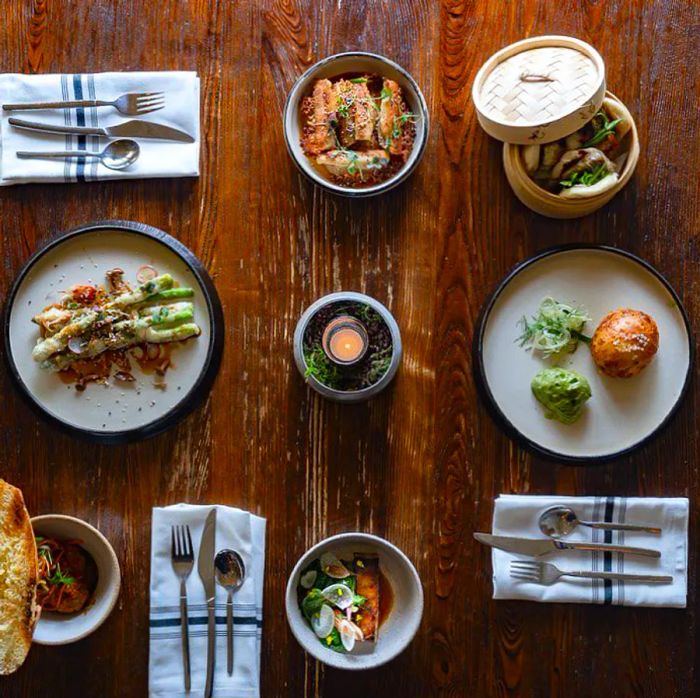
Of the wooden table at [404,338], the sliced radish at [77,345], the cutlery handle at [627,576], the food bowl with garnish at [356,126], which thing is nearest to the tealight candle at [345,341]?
the wooden table at [404,338]

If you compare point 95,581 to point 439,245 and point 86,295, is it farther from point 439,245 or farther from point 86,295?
point 439,245

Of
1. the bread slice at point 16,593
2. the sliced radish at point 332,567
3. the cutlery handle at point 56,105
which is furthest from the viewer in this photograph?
the cutlery handle at point 56,105

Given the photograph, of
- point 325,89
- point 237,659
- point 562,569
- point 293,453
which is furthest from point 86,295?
point 562,569

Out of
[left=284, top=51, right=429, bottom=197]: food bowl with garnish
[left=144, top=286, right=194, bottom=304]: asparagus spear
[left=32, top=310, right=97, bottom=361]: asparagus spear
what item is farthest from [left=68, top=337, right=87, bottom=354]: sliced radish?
[left=284, top=51, right=429, bottom=197]: food bowl with garnish

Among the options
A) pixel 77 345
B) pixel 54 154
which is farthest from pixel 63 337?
pixel 54 154

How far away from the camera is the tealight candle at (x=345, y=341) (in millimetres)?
1494

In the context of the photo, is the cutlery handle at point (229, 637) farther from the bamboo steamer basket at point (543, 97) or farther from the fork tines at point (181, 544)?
the bamboo steamer basket at point (543, 97)

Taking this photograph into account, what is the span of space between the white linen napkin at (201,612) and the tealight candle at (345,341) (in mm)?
380

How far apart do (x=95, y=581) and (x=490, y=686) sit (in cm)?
82

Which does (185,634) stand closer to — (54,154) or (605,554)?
(605,554)

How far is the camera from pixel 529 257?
5.28 ft

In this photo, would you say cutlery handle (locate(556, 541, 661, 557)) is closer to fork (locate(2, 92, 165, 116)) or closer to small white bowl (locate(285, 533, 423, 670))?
small white bowl (locate(285, 533, 423, 670))

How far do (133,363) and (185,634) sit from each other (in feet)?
1.79

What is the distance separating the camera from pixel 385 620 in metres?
1.56
